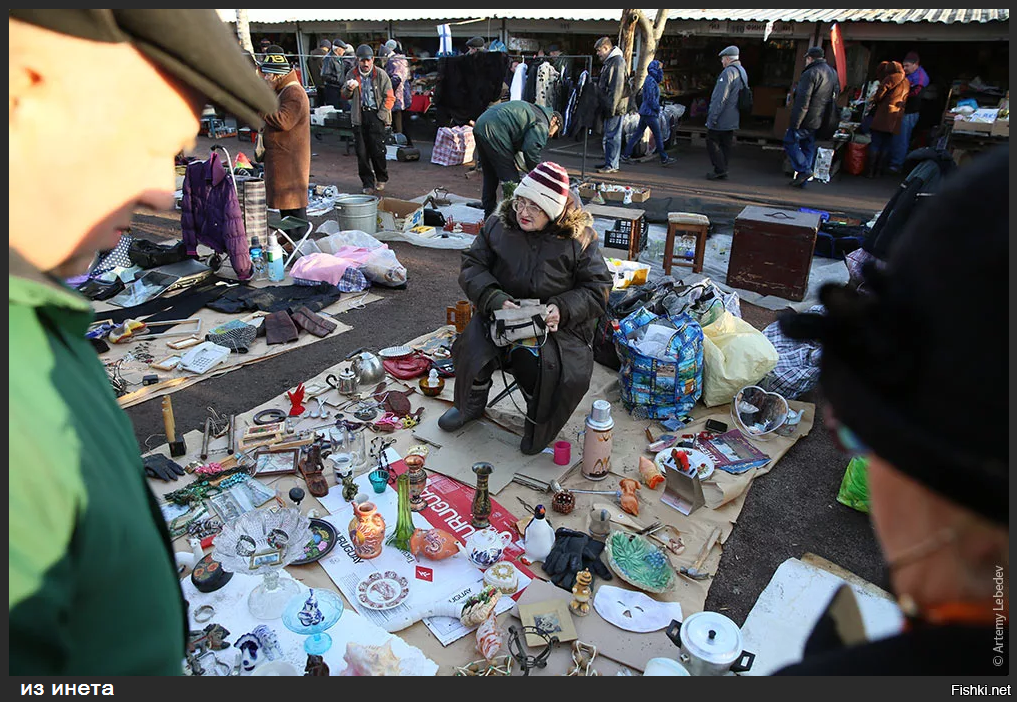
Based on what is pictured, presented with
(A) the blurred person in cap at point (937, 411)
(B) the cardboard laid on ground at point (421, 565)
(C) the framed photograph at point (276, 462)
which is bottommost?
(B) the cardboard laid on ground at point (421, 565)

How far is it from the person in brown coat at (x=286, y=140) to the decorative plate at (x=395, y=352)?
2.60 meters

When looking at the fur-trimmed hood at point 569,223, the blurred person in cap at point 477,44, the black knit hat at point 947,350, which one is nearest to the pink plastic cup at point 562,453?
the fur-trimmed hood at point 569,223

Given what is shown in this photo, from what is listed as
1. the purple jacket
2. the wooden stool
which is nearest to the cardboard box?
the purple jacket

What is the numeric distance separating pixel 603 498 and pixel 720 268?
411 centimetres

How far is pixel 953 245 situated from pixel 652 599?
254cm

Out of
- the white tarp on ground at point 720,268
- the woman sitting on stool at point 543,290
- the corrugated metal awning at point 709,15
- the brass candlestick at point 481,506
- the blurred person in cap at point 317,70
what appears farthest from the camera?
the blurred person in cap at point 317,70

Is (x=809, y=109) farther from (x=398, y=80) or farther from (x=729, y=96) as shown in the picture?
(x=398, y=80)

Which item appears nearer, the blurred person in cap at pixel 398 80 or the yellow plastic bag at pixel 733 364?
the yellow plastic bag at pixel 733 364

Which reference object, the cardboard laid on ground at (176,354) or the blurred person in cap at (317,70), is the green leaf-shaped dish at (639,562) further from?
the blurred person in cap at (317,70)

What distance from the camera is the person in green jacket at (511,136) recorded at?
283 inches

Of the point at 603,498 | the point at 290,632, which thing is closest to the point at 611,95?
the point at 603,498

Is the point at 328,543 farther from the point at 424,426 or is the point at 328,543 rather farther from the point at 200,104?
the point at 200,104

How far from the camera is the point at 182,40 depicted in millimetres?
902

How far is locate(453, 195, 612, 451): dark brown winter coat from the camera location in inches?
146
